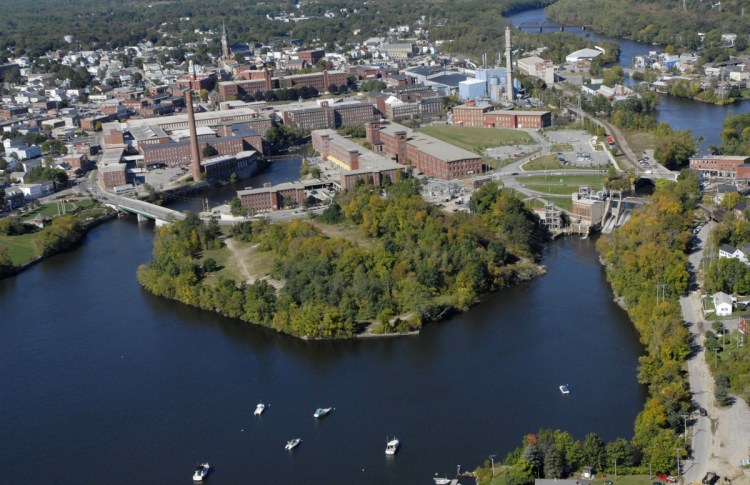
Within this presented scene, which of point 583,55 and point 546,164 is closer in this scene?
point 546,164

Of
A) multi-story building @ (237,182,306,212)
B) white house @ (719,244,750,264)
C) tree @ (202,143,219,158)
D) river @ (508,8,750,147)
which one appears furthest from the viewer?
tree @ (202,143,219,158)

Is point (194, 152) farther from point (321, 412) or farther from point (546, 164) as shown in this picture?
point (321, 412)

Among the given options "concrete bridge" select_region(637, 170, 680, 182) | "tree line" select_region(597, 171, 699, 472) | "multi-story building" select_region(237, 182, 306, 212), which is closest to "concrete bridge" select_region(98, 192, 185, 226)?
"multi-story building" select_region(237, 182, 306, 212)

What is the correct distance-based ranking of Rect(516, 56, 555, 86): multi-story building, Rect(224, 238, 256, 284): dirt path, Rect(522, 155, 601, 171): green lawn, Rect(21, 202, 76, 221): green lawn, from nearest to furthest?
Rect(224, 238, 256, 284): dirt path, Rect(21, 202, 76, 221): green lawn, Rect(522, 155, 601, 171): green lawn, Rect(516, 56, 555, 86): multi-story building

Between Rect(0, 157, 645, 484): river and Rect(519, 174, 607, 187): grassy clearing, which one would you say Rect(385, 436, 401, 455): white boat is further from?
Rect(519, 174, 607, 187): grassy clearing

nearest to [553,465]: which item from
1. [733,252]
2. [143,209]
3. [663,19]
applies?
[733,252]

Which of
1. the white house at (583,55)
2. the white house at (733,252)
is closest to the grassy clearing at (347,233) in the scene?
the white house at (733,252)

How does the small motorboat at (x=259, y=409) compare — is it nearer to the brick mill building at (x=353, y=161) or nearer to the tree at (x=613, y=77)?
the brick mill building at (x=353, y=161)
